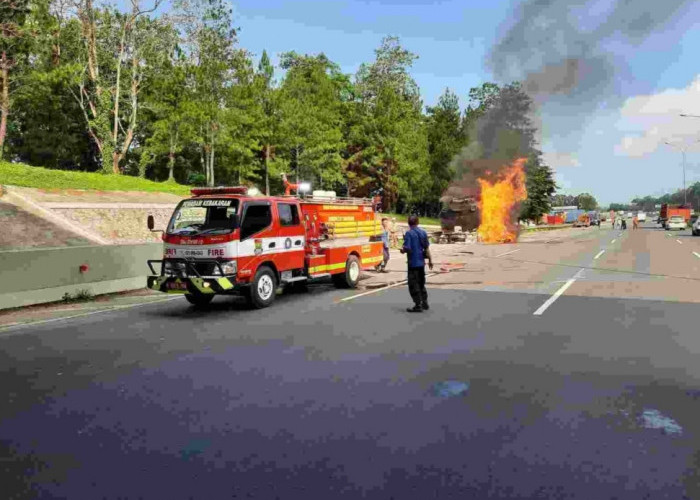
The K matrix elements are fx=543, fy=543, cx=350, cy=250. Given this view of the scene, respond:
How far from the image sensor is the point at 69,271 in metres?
12.2

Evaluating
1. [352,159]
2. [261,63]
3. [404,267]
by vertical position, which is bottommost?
[404,267]

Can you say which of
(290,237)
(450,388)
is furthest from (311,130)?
(450,388)

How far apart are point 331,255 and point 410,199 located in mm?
44958

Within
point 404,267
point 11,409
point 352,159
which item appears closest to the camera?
point 11,409

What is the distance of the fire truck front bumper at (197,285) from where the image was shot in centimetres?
1007

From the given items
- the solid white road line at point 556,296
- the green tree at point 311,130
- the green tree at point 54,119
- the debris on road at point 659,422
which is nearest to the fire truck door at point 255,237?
the solid white road line at point 556,296

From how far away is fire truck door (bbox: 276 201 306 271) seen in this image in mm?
11586

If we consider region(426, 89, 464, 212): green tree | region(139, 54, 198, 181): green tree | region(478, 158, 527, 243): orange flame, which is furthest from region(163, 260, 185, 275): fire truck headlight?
region(426, 89, 464, 212): green tree

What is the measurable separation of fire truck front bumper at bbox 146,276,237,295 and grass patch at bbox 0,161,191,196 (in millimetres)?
19807

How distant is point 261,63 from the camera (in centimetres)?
4022

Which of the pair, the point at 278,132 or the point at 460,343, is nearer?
the point at 460,343

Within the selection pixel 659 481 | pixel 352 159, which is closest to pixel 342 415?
pixel 659 481

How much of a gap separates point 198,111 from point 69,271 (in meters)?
25.7

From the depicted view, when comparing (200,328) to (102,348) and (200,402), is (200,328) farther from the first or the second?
(200,402)
